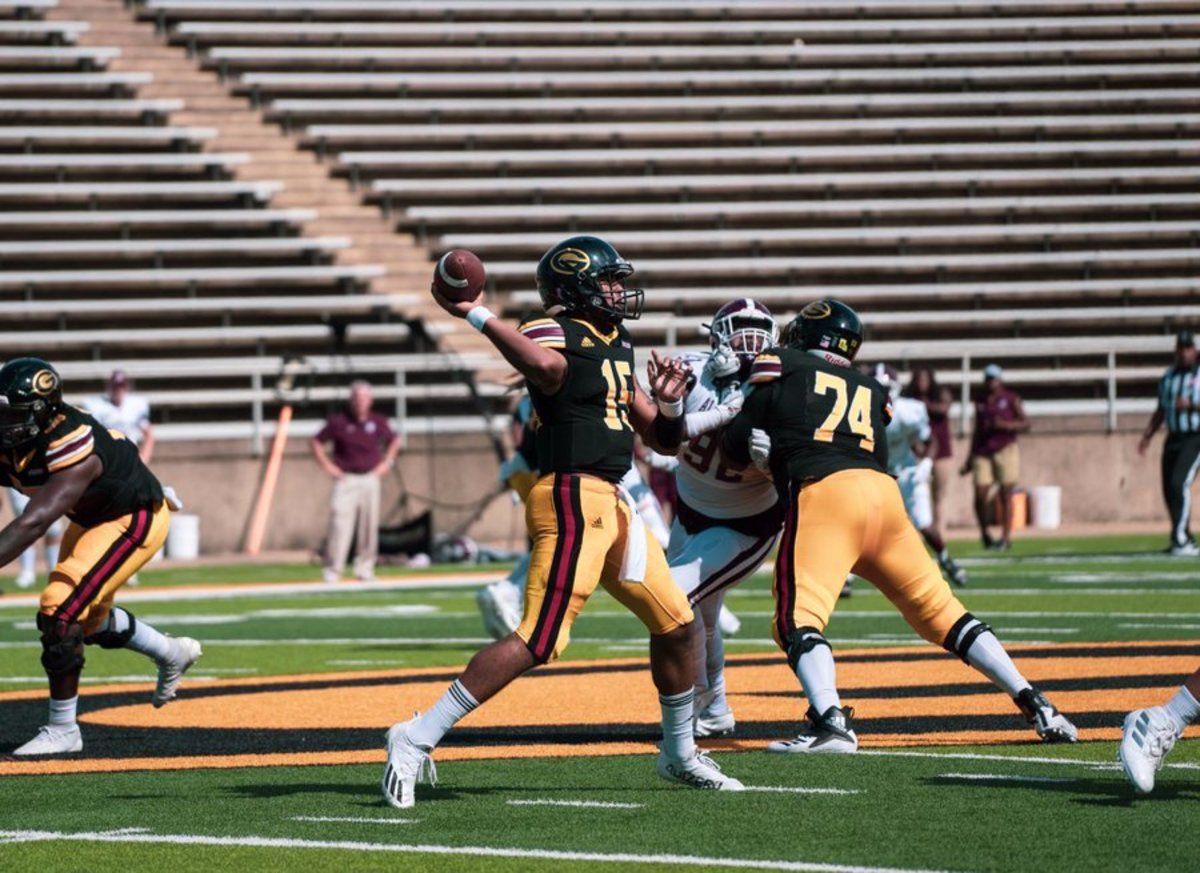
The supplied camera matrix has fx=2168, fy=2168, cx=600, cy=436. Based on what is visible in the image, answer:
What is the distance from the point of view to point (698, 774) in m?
6.39

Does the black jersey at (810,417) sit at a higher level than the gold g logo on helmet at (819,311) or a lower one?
lower

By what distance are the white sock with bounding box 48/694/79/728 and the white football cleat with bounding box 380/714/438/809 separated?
81.1 inches

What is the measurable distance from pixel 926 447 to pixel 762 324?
10803 mm

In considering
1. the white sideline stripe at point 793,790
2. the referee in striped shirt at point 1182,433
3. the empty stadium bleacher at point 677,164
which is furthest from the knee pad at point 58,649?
the empty stadium bleacher at point 677,164

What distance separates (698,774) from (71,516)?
3014 millimetres

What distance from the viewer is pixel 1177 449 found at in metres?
17.5

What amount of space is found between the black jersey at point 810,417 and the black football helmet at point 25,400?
96.8 inches

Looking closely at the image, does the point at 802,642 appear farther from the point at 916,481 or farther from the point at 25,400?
the point at 916,481

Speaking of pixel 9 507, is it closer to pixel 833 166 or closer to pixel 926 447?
pixel 926 447

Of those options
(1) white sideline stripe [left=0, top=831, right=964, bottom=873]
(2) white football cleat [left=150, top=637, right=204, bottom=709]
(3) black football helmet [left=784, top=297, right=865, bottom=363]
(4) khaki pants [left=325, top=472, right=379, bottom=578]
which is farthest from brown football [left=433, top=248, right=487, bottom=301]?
(4) khaki pants [left=325, top=472, right=379, bottom=578]

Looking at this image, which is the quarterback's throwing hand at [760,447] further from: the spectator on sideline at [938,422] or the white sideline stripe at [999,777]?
the spectator on sideline at [938,422]

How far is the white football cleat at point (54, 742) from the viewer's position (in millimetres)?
7789

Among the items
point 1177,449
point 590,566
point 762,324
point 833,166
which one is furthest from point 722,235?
point 590,566

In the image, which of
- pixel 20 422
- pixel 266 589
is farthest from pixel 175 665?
pixel 266 589
